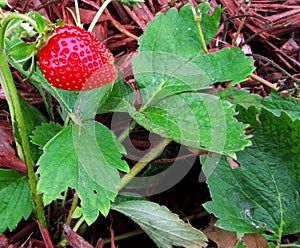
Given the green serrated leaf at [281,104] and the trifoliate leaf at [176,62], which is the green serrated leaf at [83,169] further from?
the green serrated leaf at [281,104]

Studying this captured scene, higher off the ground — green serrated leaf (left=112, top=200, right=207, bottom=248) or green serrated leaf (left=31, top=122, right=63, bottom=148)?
green serrated leaf (left=31, top=122, right=63, bottom=148)

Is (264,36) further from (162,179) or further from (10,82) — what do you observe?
(10,82)

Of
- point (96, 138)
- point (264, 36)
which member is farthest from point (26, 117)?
point (264, 36)

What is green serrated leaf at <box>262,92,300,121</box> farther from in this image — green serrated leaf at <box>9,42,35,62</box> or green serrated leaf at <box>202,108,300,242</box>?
green serrated leaf at <box>9,42,35,62</box>

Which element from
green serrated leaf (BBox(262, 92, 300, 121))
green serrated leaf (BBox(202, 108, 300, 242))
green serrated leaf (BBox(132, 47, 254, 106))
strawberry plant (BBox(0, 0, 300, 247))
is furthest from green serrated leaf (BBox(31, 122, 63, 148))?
green serrated leaf (BBox(262, 92, 300, 121))

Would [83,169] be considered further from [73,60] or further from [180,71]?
[180,71]

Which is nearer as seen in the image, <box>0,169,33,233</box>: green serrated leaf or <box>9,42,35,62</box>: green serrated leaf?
<box>9,42,35,62</box>: green serrated leaf

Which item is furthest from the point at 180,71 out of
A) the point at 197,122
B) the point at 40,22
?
the point at 40,22
